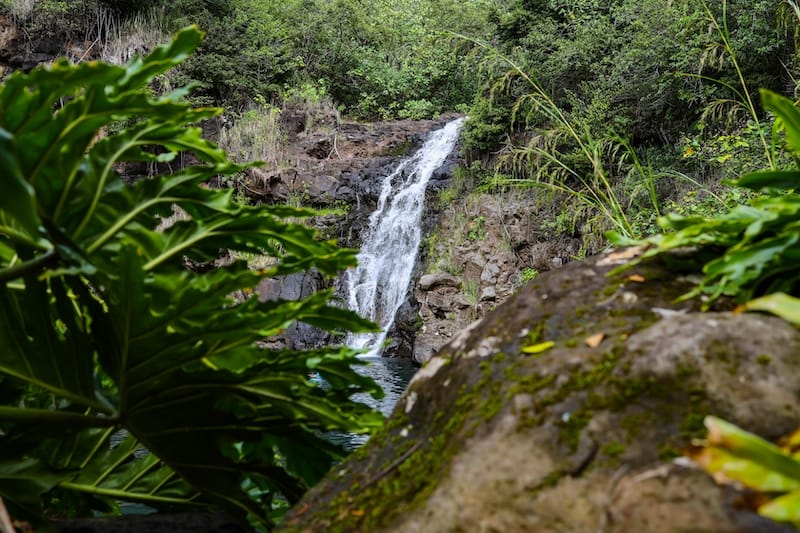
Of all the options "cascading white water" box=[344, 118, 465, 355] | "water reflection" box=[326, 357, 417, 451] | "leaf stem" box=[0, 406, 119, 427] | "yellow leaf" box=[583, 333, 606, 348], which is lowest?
"water reflection" box=[326, 357, 417, 451]

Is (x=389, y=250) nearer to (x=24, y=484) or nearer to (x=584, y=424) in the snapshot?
(x=24, y=484)

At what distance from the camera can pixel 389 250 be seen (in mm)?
10711

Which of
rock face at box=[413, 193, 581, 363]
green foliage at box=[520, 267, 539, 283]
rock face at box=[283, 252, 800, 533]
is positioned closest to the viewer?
rock face at box=[283, 252, 800, 533]

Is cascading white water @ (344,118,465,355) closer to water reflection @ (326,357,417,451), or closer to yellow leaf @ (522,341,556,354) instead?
water reflection @ (326,357,417,451)

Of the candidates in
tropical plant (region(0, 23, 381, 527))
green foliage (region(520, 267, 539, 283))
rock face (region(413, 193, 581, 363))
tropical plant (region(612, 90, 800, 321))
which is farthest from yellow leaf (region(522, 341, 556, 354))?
green foliage (region(520, 267, 539, 283))

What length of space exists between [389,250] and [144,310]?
9.58 meters

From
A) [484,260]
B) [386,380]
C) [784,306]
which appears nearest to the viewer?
[784,306]

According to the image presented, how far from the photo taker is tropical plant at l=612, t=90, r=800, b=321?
1010mm

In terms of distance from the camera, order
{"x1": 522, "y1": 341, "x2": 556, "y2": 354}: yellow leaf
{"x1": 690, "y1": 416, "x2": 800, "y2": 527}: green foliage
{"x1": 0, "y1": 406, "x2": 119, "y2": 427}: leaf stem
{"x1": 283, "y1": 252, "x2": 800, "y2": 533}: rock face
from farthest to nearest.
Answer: {"x1": 0, "y1": 406, "x2": 119, "y2": 427}: leaf stem
{"x1": 522, "y1": 341, "x2": 556, "y2": 354}: yellow leaf
{"x1": 283, "y1": 252, "x2": 800, "y2": 533}: rock face
{"x1": 690, "y1": 416, "x2": 800, "y2": 527}: green foliage

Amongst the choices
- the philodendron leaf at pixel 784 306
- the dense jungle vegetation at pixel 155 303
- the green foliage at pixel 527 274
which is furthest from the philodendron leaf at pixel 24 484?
the green foliage at pixel 527 274

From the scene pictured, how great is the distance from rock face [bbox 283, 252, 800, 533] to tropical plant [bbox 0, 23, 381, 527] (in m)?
0.31

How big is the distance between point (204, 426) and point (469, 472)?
2.40 feet

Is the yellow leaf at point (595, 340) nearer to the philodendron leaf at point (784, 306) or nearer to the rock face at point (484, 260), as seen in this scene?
the philodendron leaf at point (784, 306)

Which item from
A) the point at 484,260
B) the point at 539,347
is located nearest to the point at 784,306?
the point at 539,347
